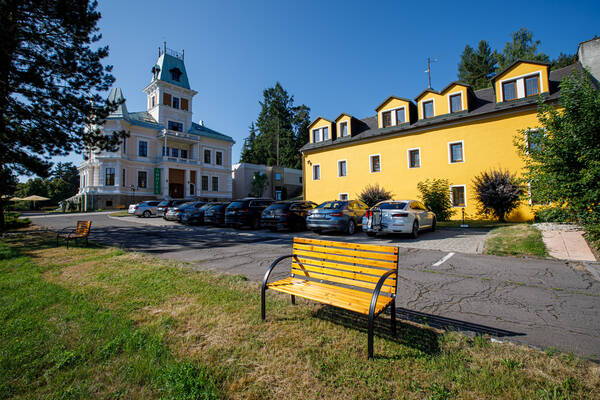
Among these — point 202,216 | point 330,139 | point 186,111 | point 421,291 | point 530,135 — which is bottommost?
point 421,291

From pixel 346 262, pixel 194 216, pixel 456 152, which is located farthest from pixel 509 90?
pixel 194 216

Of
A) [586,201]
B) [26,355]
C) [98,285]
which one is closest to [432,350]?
[26,355]

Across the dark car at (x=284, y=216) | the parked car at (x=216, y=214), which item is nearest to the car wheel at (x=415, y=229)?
the dark car at (x=284, y=216)

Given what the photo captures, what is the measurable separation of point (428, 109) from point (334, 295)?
22.2m

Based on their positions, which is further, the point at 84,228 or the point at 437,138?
the point at 437,138

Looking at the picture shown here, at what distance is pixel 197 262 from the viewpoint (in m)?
6.92

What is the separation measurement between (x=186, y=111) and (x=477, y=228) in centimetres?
4258

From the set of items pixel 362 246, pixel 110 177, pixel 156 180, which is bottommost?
pixel 362 246

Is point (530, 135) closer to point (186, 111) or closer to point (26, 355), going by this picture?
point (26, 355)

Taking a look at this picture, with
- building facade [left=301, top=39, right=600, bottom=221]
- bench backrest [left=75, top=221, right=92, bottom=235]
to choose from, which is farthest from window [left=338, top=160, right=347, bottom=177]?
bench backrest [left=75, top=221, right=92, bottom=235]

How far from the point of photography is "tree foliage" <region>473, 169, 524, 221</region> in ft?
53.1

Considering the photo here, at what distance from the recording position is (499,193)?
16422 mm

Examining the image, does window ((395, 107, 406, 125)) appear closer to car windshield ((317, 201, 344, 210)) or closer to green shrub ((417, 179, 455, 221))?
green shrub ((417, 179, 455, 221))

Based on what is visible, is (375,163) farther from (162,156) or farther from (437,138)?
(162,156)
